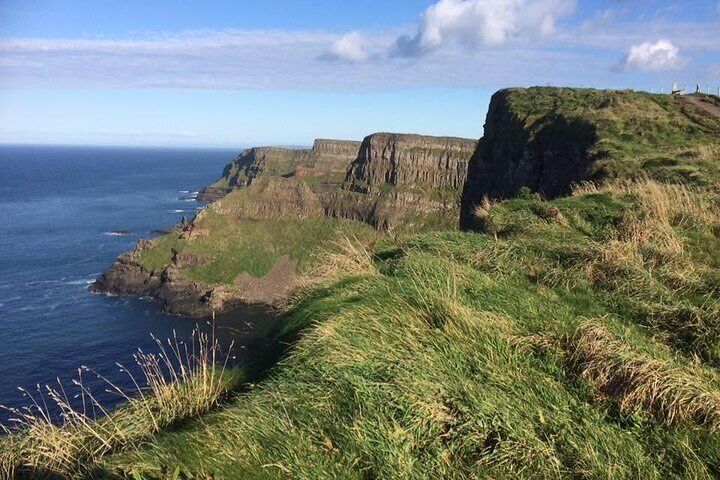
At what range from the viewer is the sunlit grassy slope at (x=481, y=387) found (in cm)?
406

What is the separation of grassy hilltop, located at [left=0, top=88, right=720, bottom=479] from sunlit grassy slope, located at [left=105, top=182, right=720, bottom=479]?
17 millimetres

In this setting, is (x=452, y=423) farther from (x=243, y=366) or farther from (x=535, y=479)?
(x=243, y=366)

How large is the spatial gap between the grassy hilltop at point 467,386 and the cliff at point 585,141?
9.69m

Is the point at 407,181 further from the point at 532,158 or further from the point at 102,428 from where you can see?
the point at 102,428

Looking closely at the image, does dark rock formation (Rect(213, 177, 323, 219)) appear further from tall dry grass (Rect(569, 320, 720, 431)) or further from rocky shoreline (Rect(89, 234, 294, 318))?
tall dry grass (Rect(569, 320, 720, 431))

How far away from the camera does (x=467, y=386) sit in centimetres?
469

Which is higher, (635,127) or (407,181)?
(635,127)

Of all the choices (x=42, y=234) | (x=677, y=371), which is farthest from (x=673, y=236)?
(x=42, y=234)

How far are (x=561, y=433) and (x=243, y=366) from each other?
4.03 m

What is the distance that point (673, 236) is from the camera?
29.2ft

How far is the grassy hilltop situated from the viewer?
4086 mm

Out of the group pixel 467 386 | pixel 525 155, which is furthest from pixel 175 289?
pixel 467 386

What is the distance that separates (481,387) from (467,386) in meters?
0.15

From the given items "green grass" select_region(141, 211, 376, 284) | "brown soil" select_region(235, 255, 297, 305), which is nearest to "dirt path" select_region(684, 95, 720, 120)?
"green grass" select_region(141, 211, 376, 284)
